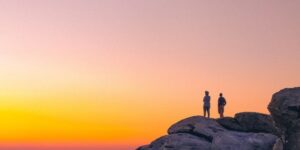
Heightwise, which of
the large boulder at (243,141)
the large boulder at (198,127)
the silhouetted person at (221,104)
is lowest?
the large boulder at (243,141)

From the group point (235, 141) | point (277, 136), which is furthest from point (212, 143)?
point (277, 136)

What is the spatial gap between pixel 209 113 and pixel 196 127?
202 inches

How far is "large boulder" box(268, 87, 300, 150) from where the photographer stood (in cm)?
4381

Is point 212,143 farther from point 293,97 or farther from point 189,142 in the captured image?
point 293,97

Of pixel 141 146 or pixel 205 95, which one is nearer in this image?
pixel 141 146

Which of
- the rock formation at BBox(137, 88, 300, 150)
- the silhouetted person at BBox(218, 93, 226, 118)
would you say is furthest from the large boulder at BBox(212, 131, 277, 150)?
the silhouetted person at BBox(218, 93, 226, 118)

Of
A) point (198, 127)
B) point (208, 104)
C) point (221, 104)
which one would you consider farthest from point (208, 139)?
point (221, 104)

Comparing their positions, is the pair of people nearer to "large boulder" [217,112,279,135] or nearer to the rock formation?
the rock formation

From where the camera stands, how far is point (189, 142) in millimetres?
44406

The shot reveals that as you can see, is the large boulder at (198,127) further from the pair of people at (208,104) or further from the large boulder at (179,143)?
the pair of people at (208,104)

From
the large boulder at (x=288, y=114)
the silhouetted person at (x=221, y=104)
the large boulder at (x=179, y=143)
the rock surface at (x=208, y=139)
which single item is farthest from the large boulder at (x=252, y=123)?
the large boulder at (x=179, y=143)

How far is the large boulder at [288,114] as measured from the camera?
43812 mm

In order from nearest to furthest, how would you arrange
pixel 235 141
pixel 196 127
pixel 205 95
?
pixel 235 141 → pixel 196 127 → pixel 205 95

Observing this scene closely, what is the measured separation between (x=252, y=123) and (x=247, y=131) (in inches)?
37.2
